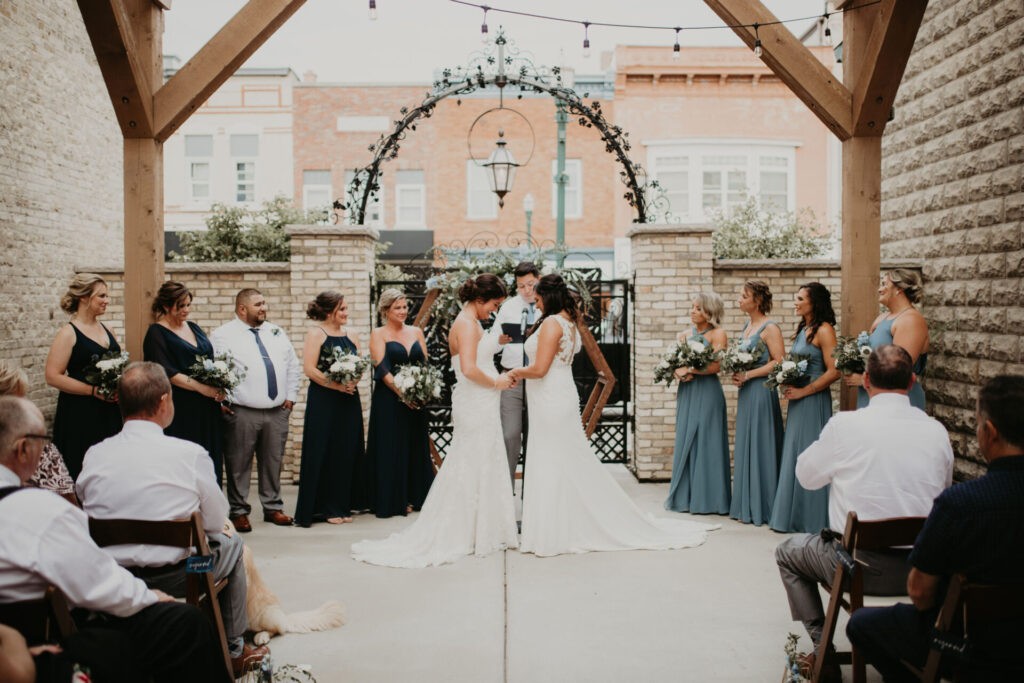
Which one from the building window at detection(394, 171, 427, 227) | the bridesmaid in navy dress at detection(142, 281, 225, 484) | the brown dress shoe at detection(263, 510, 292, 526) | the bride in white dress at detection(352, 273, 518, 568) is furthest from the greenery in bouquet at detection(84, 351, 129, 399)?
the building window at detection(394, 171, 427, 227)

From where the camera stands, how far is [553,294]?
6562 millimetres

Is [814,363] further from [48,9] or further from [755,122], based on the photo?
[755,122]

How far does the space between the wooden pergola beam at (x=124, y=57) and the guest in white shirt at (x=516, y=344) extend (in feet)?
10.1

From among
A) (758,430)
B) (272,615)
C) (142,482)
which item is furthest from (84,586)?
(758,430)

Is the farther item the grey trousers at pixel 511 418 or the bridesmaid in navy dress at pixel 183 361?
the grey trousers at pixel 511 418

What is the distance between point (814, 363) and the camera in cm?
714

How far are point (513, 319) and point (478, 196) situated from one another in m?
16.8

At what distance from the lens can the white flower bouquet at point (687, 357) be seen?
25.1 feet

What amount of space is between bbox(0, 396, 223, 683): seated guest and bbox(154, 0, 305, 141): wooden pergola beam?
141 inches

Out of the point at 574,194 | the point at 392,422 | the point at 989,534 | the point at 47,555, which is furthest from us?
the point at 574,194

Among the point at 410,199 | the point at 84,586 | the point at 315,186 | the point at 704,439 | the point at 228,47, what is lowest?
the point at 704,439

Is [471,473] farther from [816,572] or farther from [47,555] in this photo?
[47,555]

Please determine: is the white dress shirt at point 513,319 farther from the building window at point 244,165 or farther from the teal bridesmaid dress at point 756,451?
the building window at point 244,165

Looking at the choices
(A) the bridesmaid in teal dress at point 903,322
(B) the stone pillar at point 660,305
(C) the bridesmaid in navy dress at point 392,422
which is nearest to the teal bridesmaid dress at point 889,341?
(A) the bridesmaid in teal dress at point 903,322
